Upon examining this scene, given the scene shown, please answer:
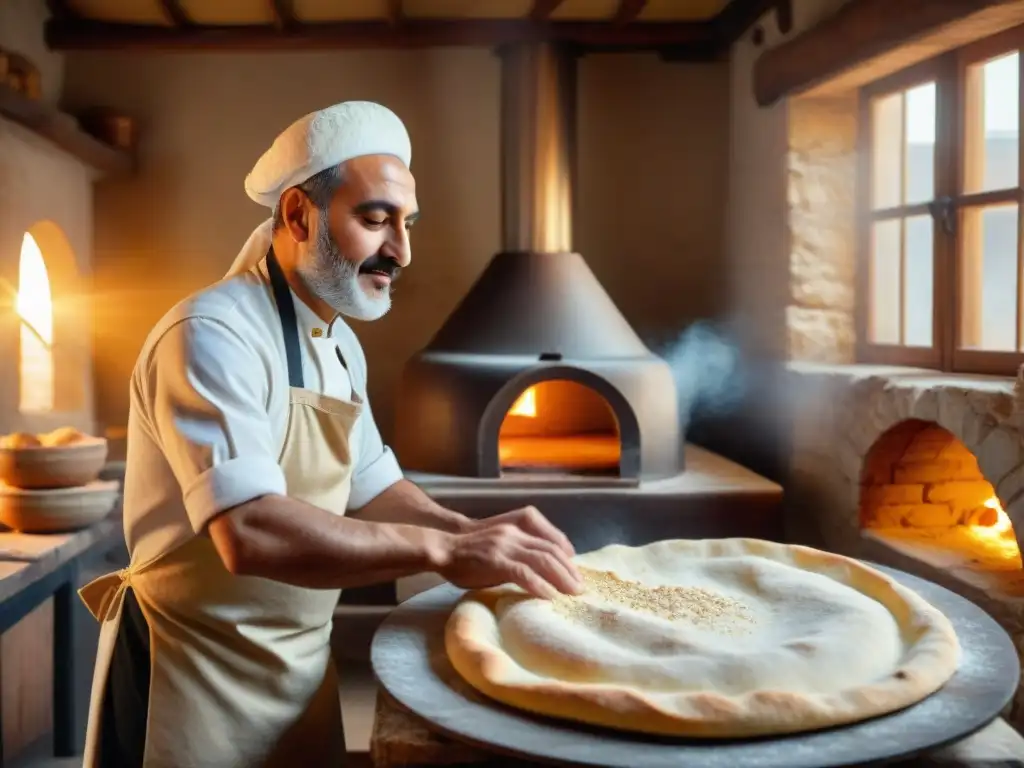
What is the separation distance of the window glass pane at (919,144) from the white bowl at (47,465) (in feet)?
10.1

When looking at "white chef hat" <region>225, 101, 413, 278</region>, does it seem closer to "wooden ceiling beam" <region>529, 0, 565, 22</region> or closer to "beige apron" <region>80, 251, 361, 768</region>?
"beige apron" <region>80, 251, 361, 768</region>

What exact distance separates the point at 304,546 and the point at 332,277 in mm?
513

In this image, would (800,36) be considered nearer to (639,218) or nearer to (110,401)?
(639,218)

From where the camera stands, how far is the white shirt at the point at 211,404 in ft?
4.82

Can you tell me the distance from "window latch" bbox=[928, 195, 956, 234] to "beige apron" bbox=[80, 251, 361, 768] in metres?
2.60

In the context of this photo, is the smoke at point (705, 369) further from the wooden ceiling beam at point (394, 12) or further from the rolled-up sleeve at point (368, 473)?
the rolled-up sleeve at point (368, 473)

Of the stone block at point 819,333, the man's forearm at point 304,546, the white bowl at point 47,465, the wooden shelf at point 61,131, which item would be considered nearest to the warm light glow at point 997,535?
the stone block at point 819,333

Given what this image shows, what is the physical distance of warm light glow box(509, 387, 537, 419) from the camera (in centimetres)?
503

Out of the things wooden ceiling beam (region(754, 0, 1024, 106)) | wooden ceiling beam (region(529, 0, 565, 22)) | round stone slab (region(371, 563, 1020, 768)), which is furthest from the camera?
wooden ceiling beam (region(529, 0, 565, 22))

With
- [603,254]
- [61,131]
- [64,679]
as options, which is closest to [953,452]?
[603,254]

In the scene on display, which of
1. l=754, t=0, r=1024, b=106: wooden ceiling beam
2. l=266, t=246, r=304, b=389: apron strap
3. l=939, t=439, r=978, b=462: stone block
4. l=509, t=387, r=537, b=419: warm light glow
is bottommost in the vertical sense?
l=939, t=439, r=978, b=462: stone block

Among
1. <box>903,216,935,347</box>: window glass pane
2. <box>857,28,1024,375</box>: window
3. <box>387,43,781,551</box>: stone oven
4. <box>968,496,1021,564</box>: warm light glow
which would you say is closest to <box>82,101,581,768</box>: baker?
<box>968,496,1021,564</box>: warm light glow

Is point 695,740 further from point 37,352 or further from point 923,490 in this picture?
point 37,352

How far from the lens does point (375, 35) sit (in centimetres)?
498
